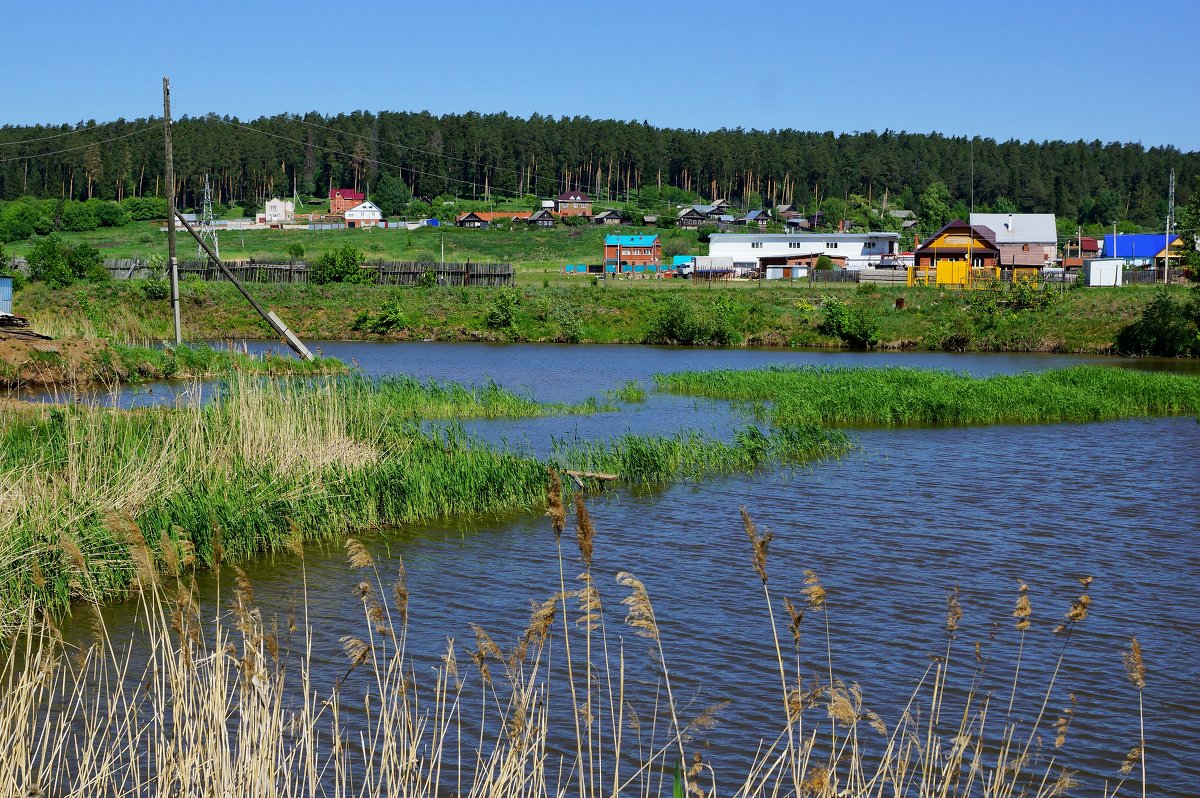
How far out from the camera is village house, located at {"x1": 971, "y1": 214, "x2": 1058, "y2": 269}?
291 feet

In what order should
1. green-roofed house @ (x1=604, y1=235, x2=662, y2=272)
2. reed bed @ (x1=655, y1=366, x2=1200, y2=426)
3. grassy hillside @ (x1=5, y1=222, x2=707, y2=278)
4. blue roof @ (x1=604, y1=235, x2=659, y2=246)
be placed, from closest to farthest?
reed bed @ (x1=655, y1=366, x2=1200, y2=426)
grassy hillside @ (x1=5, y1=222, x2=707, y2=278)
green-roofed house @ (x1=604, y1=235, x2=662, y2=272)
blue roof @ (x1=604, y1=235, x2=659, y2=246)

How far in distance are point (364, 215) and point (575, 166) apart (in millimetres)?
42748

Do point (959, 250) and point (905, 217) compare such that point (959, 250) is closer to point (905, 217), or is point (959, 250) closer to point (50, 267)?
point (50, 267)

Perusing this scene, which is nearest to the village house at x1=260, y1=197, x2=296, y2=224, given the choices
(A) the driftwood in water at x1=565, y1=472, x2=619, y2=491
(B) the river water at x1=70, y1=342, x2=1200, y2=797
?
(B) the river water at x1=70, y1=342, x2=1200, y2=797

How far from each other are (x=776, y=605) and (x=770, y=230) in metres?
116

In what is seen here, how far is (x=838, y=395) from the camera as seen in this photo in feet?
95.8

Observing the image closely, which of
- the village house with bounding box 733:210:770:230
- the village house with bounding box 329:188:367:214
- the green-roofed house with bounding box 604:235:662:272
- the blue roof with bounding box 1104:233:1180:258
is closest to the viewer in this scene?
the blue roof with bounding box 1104:233:1180:258

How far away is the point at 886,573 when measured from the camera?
1409cm

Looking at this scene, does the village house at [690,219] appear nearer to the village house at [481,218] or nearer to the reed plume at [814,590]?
the village house at [481,218]

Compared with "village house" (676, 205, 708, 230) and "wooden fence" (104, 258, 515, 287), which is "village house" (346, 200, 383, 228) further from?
"wooden fence" (104, 258, 515, 287)

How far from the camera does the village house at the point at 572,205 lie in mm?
145750

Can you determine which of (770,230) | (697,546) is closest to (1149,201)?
(770,230)

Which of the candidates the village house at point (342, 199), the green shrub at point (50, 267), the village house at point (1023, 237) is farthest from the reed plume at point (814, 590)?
the village house at point (342, 199)

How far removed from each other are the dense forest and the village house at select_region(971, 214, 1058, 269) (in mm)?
68541
